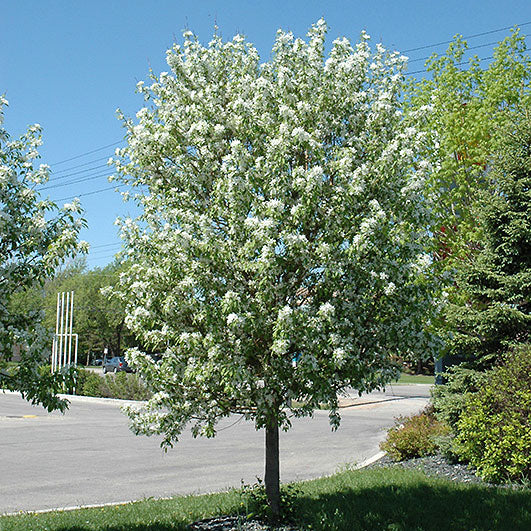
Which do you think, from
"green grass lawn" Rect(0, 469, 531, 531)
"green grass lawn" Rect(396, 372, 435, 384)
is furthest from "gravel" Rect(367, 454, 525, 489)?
"green grass lawn" Rect(396, 372, 435, 384)

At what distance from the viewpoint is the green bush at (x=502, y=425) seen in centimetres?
924

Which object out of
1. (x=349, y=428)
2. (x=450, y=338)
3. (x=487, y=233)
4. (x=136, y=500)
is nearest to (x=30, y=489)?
(x=136, y=500)

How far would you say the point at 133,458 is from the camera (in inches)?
531

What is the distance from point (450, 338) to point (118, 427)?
40.0 ft

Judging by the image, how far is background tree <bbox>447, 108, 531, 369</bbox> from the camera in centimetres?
1095

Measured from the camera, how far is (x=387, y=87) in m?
7.26

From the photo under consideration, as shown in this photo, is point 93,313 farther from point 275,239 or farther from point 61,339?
point 275,239

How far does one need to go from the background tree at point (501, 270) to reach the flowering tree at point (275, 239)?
485 centimetres

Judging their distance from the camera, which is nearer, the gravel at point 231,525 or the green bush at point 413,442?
the gravel at point 231,525

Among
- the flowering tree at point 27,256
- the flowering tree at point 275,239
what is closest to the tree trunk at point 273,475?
the flowering tree at point 275,239

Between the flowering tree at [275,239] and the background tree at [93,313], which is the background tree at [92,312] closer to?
the background tree at [93,313]

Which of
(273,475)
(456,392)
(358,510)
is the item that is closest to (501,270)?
(456,392)

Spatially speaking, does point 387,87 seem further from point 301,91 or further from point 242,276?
point 242,276

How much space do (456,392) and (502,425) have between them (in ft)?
6.80
